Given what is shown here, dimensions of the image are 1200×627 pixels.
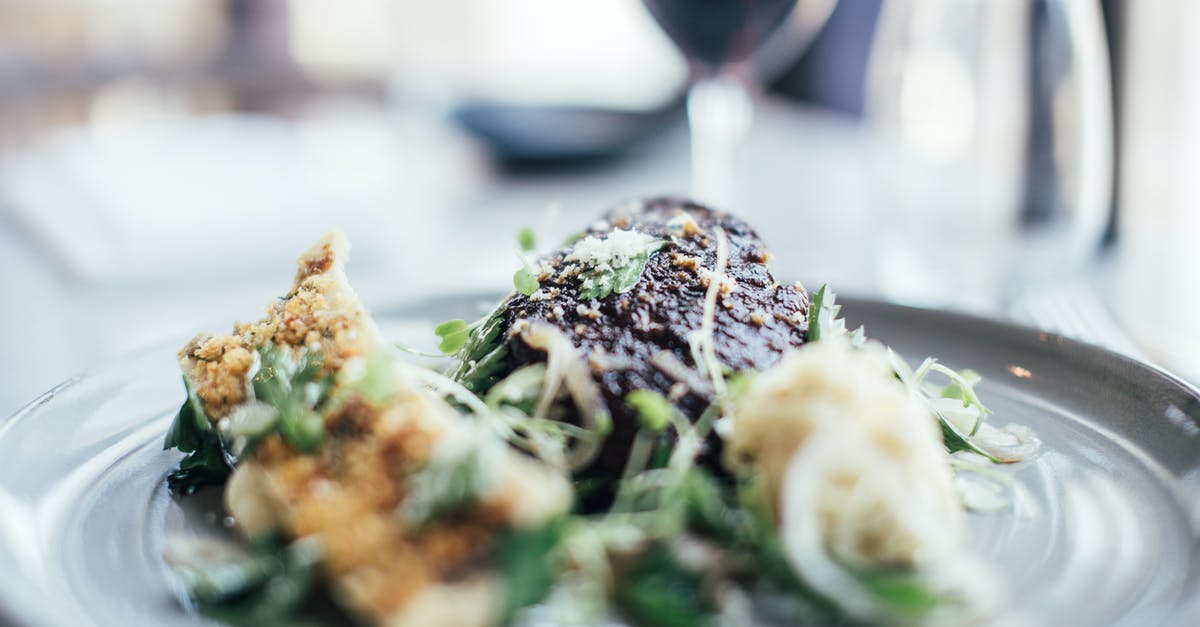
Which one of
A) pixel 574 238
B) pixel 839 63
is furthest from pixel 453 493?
pixel 839 63

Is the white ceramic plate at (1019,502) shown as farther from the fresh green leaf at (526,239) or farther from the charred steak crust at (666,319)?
the fresh green leaf at (526,239)

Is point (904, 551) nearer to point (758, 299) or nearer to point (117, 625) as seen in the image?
point (758, 299)

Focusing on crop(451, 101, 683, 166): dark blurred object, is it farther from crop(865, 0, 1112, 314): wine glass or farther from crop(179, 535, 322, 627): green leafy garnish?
crop(179, 535, 322, 627): green leafy garnish

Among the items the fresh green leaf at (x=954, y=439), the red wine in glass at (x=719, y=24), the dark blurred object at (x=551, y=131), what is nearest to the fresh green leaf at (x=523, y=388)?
the fresh green leaf at (x=954, y=439)

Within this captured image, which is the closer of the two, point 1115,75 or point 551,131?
point 1115,75

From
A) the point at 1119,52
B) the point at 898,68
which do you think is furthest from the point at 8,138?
the point at 1119,52

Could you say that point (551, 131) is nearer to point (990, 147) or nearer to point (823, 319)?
point (990, 147)
